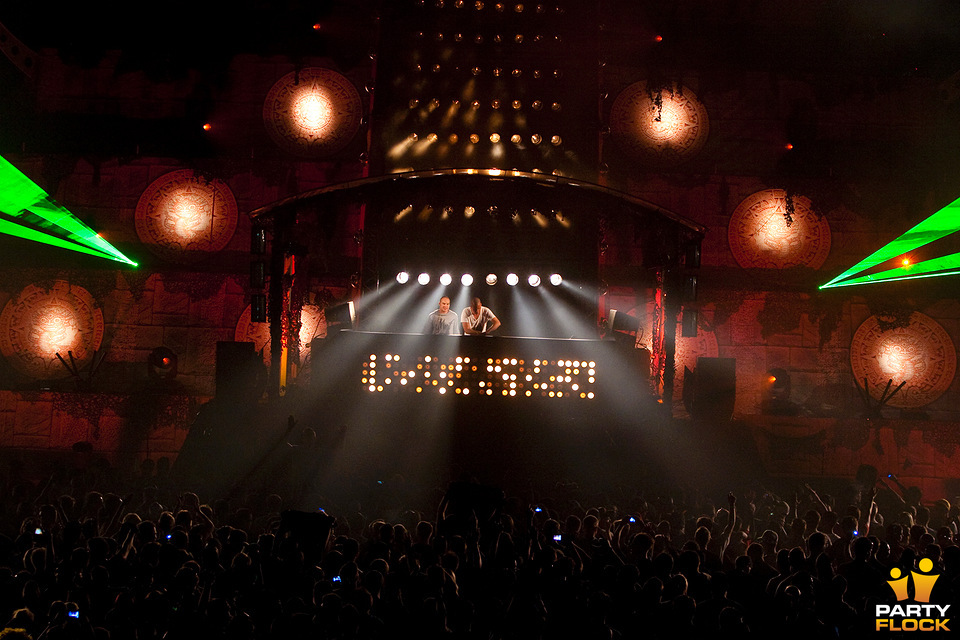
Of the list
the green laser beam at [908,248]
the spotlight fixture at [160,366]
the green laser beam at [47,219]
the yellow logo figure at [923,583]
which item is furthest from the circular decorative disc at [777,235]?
the green laser beam at [47,219]

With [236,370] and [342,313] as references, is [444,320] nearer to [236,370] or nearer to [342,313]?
[342,313]

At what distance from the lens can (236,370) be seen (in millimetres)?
7129

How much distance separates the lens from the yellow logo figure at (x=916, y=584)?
3.20 metres

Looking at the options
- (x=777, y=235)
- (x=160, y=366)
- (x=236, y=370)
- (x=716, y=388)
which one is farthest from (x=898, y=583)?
(x=160, y=366)

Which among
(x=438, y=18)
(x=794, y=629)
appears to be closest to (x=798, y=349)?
(x=794, y=629)

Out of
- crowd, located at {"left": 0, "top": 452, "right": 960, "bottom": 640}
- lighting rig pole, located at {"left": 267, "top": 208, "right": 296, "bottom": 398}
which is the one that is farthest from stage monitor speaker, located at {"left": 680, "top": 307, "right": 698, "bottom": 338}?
lighting rig pole, located at {"left": 267, "top": 208, "right": 296, "bottom": 398}

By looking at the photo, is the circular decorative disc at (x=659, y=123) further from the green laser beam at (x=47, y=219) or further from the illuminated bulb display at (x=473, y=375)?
the green laser beam at (x=47, y=219)

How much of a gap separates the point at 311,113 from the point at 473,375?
5592 mm

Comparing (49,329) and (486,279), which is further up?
(486,279)

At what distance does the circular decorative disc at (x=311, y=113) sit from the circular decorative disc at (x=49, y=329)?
13.5 ft

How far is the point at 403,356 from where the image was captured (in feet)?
22.0

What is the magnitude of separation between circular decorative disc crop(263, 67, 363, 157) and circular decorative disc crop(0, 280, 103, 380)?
4126mm

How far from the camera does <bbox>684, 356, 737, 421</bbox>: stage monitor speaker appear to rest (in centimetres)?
694

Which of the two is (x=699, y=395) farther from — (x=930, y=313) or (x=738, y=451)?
(x=930, y=313)
